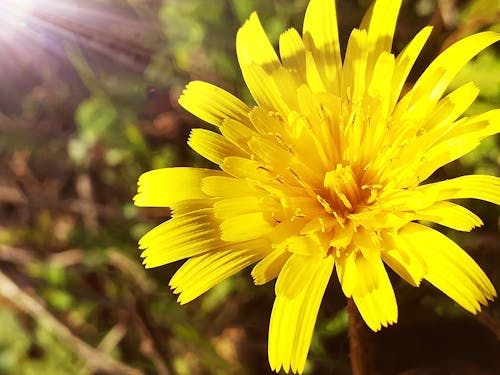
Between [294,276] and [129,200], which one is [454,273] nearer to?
[294,276]

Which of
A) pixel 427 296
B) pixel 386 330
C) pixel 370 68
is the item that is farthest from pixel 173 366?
pixel 370 68

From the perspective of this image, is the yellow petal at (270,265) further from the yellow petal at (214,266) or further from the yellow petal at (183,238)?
the yellow petal at (183,238)

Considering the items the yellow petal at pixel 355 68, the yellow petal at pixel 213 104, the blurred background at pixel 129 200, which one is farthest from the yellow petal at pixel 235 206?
the blurred background at pixel 129 200

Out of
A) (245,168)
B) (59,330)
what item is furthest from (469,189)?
(59,330)

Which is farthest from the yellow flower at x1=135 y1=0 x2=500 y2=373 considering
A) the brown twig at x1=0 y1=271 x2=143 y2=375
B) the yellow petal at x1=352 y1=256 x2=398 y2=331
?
the brown twig at x1=0 y1=271 x2=143 y2=375

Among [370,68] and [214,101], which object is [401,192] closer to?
[370,68]
